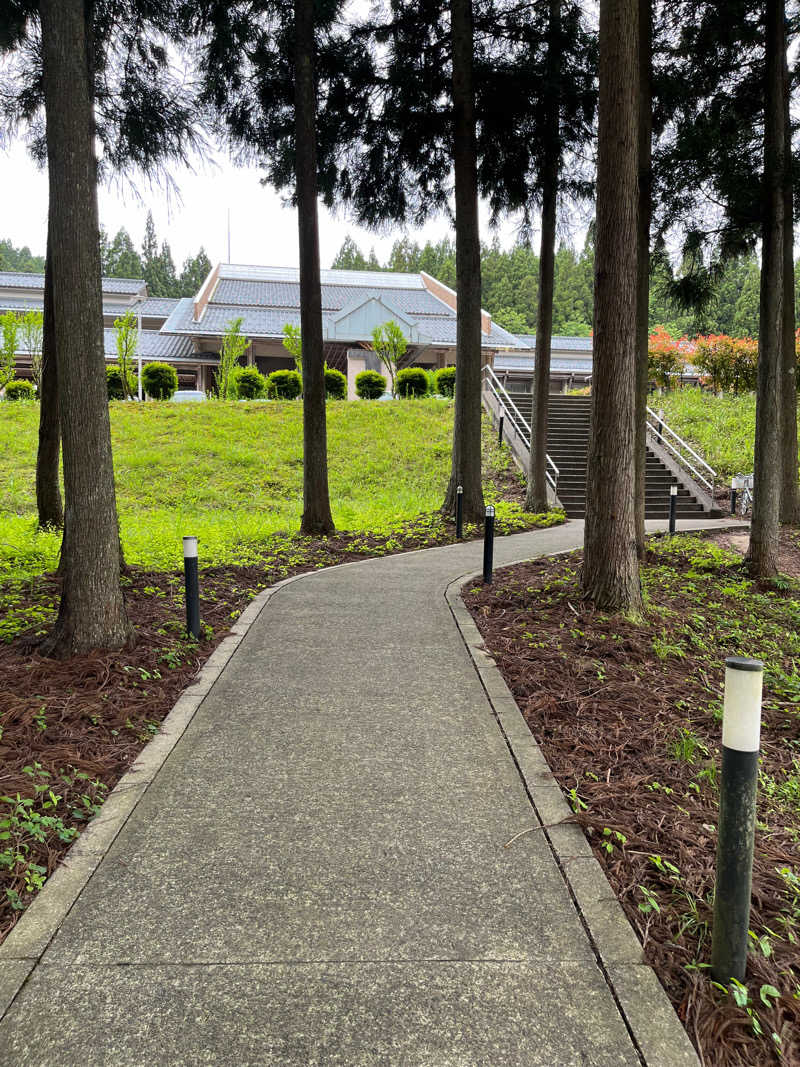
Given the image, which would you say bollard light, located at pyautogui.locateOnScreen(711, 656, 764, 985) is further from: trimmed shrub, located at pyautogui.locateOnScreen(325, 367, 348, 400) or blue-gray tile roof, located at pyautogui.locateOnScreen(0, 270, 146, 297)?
blue-gray tile roof, located at pyautogui.locateOnScreen(0, 270, 146, 297)

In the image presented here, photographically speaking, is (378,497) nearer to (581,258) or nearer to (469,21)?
(469,21)

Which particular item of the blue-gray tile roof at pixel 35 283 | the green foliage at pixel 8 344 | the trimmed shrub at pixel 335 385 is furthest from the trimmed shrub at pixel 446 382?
the blue-gray tile roof at pixel 35 283

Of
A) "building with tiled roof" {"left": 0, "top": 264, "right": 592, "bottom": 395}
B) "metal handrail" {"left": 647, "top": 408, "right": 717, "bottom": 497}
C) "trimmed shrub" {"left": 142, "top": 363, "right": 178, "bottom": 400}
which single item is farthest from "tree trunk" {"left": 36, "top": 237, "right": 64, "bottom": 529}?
"building with tiled roof" {"left": 0, "top": 264, "right": 592, "bottom": 395}

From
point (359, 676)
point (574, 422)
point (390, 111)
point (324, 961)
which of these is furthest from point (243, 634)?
point (574, 422)

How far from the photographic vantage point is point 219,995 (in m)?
2.40

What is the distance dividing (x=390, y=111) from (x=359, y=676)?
463 inches

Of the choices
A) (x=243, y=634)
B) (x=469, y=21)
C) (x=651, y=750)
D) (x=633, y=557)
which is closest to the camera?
(x=651, y=750)

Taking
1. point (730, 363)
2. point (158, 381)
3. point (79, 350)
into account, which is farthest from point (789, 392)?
point (158, 381)

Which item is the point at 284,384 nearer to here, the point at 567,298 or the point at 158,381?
the point at 158,381

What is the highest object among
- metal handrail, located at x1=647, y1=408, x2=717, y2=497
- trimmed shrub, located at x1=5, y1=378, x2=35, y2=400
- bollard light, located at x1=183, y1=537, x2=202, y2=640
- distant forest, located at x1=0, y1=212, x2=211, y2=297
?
distant forest, located at x1=0, y1=212, x2=211, y2=297

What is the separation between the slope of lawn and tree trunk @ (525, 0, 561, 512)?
23.3 ft

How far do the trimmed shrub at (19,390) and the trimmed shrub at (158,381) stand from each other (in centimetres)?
386

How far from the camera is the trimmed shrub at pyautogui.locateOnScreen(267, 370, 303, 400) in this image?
2767 cm

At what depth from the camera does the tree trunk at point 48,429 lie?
977 centimetres
